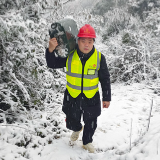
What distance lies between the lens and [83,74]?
2.05 m

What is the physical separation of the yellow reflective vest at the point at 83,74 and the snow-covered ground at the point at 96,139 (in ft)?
2.35

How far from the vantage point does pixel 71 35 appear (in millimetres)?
1963

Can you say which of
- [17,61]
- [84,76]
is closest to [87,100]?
[84,76]

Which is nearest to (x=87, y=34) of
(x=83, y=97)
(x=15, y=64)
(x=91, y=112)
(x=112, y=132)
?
(x=83, y=97)

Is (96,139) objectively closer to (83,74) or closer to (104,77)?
(104,77)

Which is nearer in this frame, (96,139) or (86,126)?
(86,126)

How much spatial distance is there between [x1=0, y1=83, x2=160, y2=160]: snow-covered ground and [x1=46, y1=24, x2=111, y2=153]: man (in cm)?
46

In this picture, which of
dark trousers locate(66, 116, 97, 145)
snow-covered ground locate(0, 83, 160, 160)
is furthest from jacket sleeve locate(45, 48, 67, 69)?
snow-covered ground locate(0, 83, 160, 160)

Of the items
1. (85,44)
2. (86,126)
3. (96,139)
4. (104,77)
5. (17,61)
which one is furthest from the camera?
(96,139)

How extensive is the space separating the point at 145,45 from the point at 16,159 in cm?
662

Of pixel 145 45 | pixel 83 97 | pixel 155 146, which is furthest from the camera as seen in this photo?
pixel 145 45

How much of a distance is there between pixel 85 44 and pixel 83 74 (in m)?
0.40

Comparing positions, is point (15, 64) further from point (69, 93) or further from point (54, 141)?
point (54, 141)

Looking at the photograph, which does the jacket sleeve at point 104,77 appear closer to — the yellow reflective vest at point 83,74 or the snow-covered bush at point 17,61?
the yellow reflective vest at point 83,74
